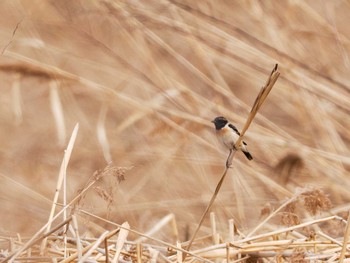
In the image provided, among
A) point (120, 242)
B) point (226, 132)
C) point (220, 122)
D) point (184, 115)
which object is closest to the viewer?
point (120, 242)

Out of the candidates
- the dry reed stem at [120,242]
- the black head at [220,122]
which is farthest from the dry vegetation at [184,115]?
the dry reed stem at [120,242]

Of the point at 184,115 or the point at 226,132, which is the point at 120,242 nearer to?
the point at 226,132

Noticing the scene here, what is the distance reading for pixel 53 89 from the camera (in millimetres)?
3746

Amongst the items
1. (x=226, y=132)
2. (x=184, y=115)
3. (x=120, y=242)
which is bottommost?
(x=120, y=242)

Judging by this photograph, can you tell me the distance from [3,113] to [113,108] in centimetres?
61

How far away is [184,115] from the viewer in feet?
11.6

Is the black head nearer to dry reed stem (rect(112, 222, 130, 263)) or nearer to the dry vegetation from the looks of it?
the dry vegetation

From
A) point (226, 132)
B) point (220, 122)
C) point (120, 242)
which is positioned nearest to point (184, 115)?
point (220, 122)

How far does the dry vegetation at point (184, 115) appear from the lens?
3586 mm

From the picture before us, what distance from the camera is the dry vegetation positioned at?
3.59m

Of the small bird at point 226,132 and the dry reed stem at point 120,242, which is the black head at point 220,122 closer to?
the small bird at point 226,132

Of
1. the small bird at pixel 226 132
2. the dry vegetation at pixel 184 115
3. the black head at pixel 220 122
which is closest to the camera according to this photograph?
the small bird at pixel 226 132

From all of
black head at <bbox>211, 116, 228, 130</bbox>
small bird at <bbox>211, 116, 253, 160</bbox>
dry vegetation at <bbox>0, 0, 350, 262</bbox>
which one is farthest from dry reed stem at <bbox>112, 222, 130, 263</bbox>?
black head at <bbox>211, 116, 228, 130</bbox>

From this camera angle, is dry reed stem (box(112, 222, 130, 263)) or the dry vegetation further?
the dry vegetation
